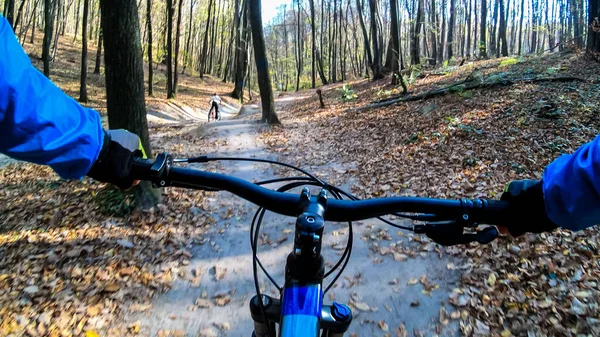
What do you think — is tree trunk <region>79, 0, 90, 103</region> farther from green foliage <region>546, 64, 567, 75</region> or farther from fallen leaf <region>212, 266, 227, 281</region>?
green foliage <region>546, 64, 567, 75</region>

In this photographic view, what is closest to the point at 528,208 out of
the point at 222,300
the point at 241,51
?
the point at 222,300

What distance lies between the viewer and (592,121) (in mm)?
7750

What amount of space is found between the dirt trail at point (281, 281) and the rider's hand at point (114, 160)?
2966 mm

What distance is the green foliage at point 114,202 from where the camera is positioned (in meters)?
6.08

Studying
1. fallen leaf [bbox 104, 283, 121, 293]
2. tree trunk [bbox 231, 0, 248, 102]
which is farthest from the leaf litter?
tree trunk [bbox 231, 0, 248, 102]

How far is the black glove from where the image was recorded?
55.8 inches

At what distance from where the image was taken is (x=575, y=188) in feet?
4.27

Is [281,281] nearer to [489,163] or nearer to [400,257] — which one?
[400,257]

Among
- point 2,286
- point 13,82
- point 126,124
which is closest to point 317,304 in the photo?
point 13,82

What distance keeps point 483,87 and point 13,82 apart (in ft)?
41.3

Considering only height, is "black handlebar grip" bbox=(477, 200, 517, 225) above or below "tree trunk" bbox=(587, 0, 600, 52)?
below

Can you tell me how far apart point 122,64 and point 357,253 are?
4729 millimetres

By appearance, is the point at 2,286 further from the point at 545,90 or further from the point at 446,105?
the point at 545,90

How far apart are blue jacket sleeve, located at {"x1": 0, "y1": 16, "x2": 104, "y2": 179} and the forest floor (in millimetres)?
3185
